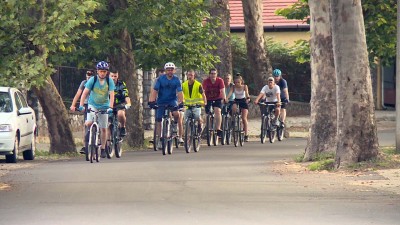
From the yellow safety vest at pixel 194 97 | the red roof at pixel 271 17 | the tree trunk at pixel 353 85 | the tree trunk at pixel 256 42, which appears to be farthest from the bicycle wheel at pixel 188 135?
the red roof at pixel 271 17

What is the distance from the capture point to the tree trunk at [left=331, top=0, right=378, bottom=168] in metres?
20.1

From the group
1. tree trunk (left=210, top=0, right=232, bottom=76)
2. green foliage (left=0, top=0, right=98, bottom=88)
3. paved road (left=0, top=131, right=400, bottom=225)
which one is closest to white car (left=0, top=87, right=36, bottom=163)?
green foliage (left=0, top=0, right=98, bottom=88)

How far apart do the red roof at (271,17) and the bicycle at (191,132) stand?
27.4 meters

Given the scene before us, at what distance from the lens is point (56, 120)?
94.2ft

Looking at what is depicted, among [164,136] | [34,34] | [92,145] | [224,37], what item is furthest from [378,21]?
[92,145]

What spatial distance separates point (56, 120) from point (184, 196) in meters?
13.5

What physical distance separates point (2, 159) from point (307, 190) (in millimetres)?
11117

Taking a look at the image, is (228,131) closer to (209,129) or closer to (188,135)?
(209,129)

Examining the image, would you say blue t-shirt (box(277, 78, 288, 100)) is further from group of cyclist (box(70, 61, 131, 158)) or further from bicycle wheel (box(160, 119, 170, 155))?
group of cyclist (box(70, 61, 131, 158))

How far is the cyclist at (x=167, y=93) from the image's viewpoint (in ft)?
81.4

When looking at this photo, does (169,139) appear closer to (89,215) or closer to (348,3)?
(348,3)

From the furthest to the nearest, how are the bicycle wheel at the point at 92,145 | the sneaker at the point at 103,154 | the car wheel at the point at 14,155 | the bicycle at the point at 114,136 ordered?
the car wheel at the point at 14,155, the sneaker at the point at 103,154, the bicycle at the point at 114,136, the bicycle wheel at the point at 92,145

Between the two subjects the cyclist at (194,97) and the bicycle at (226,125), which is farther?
the bicycle at (226,125)

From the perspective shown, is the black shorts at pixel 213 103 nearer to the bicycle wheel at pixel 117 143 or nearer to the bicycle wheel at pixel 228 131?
the bicycle wheel at pixel 228 131
